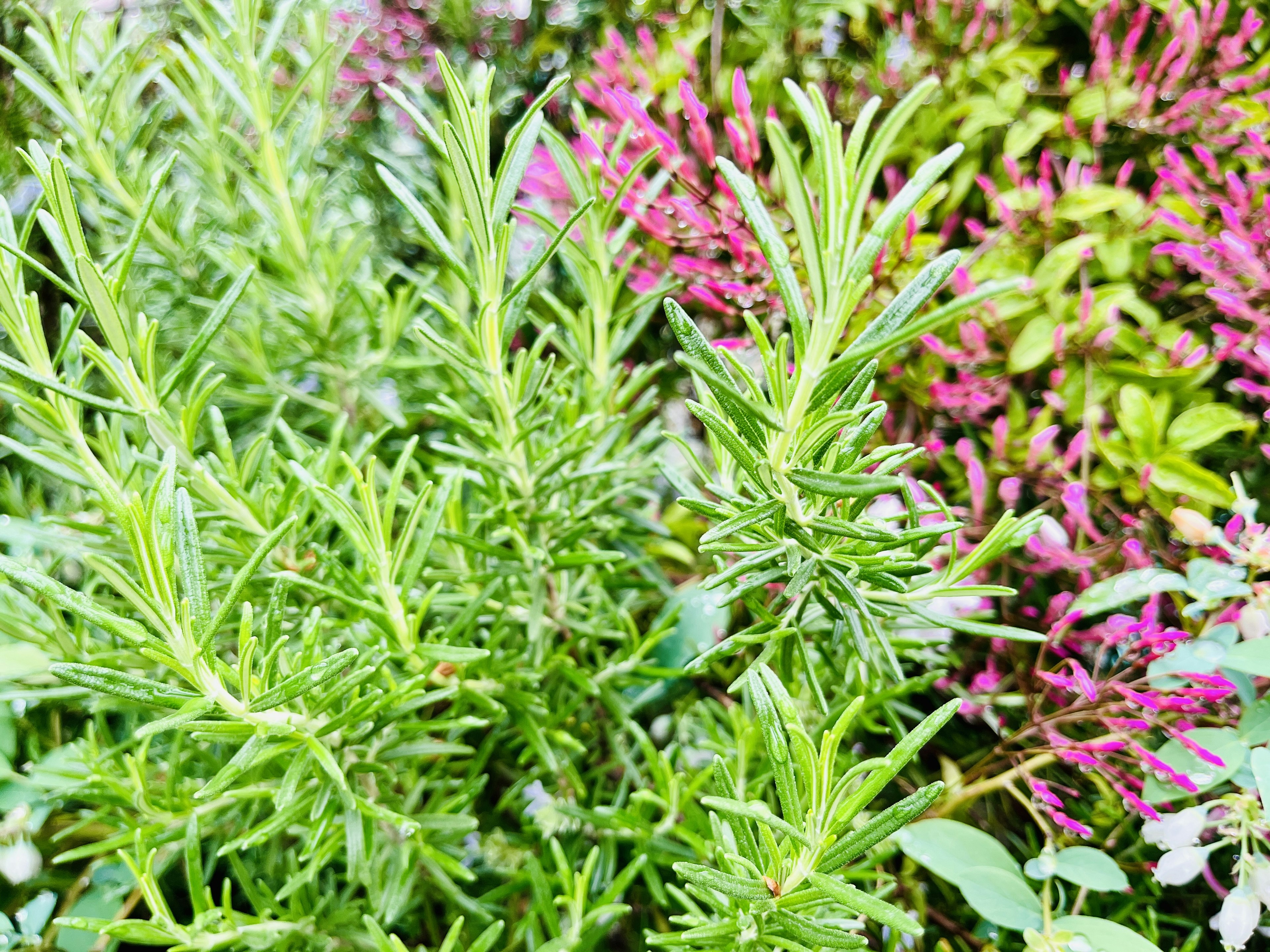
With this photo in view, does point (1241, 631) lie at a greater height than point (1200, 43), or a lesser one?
lesser

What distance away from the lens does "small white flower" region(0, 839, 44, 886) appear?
0.69 metres

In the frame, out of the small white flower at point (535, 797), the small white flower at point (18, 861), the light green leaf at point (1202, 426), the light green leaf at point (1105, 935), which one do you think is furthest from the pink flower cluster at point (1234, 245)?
the small white flower at point (18, 861)

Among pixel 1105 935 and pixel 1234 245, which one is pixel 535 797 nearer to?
pixel 1105 935

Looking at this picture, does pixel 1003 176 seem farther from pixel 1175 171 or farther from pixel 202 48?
pixel 202 48

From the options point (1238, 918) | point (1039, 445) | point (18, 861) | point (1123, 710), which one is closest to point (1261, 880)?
point (1238, 918)

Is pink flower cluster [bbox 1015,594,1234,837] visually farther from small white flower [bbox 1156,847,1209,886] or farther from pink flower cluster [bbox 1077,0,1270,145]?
pink flower cluster [bbox 1077,0,1270,145]

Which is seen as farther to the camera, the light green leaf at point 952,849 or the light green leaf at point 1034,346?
the light green leaf at point 1034,346

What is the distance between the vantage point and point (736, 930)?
1.62ft

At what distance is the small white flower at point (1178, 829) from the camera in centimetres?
59

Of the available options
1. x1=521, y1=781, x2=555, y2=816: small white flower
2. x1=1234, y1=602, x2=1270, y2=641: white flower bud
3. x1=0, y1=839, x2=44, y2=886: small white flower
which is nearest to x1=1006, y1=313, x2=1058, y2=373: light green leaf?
x1=1234, y1=602, x2=1270, y2=641: white flower bud

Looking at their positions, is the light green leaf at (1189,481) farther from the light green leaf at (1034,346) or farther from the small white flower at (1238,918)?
the small white flower at (1238,918)

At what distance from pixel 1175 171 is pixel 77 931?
143 centimetres

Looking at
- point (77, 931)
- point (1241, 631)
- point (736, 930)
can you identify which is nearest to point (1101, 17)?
point (1241, 631)

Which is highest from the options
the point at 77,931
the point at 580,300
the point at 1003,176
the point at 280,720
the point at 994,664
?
the point at 1003,176
